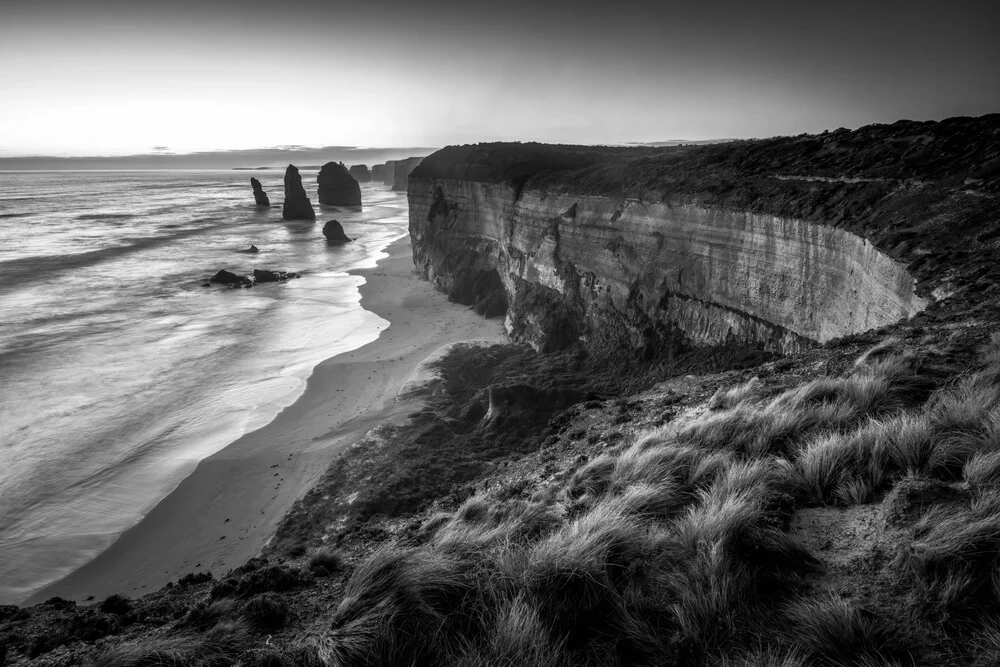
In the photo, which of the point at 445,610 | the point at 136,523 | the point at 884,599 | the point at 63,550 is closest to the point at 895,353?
the point at 884,599

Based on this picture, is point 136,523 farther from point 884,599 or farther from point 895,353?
point 895,353

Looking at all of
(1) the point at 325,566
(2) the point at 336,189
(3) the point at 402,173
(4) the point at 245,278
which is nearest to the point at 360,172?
(3) the point at 402,173

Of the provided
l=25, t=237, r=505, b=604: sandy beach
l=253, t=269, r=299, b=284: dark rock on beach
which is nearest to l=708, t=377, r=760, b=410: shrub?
l=25, t=237, r=505, b=604: sandy beach

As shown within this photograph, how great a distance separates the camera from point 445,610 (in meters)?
3.70

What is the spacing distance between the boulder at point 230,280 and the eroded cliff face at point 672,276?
59.2 feet

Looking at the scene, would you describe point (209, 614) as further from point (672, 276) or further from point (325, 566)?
point (672, 276)

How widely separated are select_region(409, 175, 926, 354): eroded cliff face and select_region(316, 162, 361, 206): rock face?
2870 inches

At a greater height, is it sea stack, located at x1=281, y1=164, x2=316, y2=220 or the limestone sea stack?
the limestone sea stack

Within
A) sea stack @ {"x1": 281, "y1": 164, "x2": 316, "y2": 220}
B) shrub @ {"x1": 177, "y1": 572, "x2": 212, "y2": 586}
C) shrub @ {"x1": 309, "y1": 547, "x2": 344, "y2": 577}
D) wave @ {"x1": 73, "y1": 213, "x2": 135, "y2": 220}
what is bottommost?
shrub @ {"x1": 177, "y1": 572, "x2": 212, "y2": 586}

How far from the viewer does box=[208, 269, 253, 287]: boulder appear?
34.0 meters

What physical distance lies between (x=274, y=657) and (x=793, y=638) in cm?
327

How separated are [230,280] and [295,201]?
4326 centimetres

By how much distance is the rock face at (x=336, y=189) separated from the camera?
299ft

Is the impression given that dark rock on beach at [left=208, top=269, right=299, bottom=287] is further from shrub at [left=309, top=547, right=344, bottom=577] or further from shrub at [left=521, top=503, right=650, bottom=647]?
shrub at [left=521, top=503, right=650, bottom=647]
